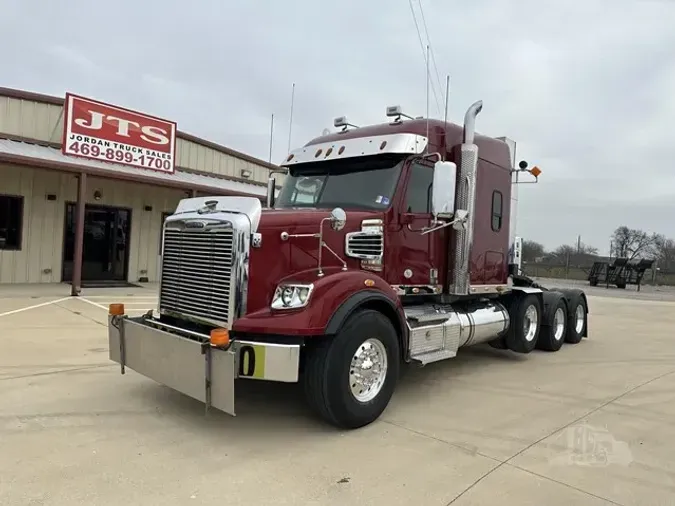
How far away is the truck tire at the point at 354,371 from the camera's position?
401 cm

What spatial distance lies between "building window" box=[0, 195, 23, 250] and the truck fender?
12589 millimetres

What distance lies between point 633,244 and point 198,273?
216 ft

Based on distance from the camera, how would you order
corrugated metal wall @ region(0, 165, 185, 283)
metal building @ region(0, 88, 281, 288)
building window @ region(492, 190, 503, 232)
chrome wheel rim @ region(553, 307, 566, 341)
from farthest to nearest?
corrugated metal wall @ region(0, 165, 185, 283) < metal building @ region(0, 88, 281, 288) < chrome wheel rim @ region(553, 307, 566, 341) < building window @ region(492, 190, 503, 232)

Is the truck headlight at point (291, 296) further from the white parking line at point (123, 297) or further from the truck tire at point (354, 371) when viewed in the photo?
the white parking line at point (123, 297)

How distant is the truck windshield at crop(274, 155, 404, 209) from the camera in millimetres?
5070

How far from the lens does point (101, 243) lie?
1538 centimetres

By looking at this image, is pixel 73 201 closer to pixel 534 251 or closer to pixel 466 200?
pixel 466 200

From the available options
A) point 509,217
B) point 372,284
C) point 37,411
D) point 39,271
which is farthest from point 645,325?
point 39,271

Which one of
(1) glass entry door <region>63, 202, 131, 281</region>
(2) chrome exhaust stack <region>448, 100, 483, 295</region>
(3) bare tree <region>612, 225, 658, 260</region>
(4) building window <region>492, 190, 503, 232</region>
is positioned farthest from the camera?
(3) bare tree <region>612, 225, 658, 260</region>

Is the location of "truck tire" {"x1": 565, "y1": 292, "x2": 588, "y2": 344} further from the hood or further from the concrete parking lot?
the hood

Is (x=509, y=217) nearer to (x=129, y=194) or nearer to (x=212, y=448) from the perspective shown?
(x=212, y=448)

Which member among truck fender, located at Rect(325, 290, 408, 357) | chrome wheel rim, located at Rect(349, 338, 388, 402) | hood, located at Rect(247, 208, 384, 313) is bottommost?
chrome wheel rim, located at Rect(349, 338, 388, 402)

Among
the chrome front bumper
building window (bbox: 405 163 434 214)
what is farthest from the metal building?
building window (bbox: 405 163 434 214)

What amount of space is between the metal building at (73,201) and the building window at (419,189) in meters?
9.51
